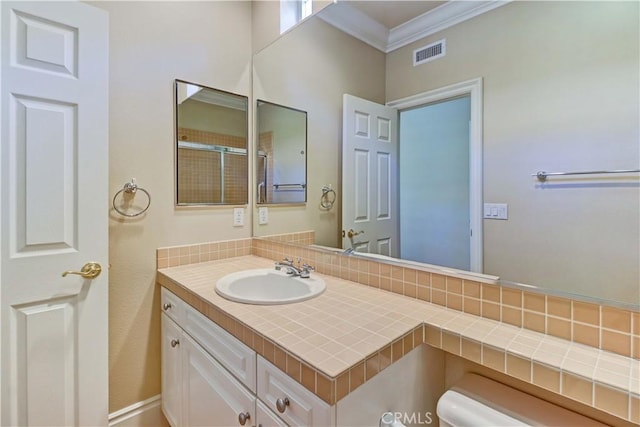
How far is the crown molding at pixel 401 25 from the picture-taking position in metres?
1.22

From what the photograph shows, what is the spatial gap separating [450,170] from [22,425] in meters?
2.03

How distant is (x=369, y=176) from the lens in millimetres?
1520

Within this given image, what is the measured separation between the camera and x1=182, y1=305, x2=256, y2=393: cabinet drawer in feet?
3.07

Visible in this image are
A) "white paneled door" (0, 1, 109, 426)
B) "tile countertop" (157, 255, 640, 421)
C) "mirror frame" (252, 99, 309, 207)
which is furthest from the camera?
"mirror frame" (252, 99, 309, 207)

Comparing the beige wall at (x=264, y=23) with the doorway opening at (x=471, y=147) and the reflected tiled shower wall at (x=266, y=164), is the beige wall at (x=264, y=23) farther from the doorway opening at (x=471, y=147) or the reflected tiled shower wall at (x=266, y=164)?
the doorway opening at (x=471, y=147)

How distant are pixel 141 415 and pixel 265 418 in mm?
1149

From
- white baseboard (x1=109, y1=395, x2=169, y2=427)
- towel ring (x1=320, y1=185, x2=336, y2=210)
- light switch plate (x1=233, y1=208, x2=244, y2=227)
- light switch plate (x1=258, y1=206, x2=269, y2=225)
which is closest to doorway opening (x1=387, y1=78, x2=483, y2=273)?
towel ring (x1=320, y1=185, x2=336, y2=210)

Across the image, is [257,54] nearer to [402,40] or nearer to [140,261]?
[402,40]

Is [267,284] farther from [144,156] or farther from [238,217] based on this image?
[144,156]

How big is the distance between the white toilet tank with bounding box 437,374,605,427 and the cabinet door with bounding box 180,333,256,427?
0.58 m

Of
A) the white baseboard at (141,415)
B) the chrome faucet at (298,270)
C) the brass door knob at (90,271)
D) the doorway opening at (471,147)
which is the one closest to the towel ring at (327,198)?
the chrome faucet at (298,270)

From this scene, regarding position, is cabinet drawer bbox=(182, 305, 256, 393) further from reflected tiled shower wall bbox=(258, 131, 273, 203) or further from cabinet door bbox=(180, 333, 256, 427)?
reflected tiled shower wall bbox=(258, 131, 273, 203)

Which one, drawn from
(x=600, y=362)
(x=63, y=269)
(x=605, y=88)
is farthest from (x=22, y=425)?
(x=605, y=88)

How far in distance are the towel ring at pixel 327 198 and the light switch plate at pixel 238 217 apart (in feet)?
1.85
